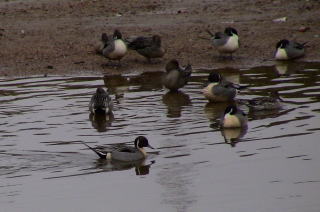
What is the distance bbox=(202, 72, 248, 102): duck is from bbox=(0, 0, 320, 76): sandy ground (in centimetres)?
306

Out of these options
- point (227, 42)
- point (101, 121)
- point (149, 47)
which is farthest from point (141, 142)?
point (227, 42)

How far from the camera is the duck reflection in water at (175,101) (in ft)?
53.8

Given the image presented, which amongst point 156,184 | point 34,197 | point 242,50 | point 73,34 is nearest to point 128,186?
point 156,184

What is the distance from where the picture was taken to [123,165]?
13.6 meters

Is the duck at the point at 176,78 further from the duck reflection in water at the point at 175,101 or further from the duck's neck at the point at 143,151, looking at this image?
the duck's neck at the point at 143,151

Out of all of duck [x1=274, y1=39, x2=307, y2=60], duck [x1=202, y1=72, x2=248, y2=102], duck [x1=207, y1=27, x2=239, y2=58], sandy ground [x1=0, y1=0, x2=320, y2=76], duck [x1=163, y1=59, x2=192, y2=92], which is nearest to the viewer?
duck [x1=202, y1=72, x2=248, y2=102]

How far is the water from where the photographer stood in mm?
11781

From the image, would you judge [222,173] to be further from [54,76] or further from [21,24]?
[21,24]

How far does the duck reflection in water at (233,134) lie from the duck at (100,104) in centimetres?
216

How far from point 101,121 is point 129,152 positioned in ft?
8.15

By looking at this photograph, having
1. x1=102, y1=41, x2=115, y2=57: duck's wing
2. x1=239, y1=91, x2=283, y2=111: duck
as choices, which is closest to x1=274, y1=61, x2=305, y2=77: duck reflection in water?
x1=239, y1=91, x2=283, y2=111: duck

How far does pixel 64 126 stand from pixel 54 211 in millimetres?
4228

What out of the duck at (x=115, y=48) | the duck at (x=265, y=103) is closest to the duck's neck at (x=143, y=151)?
the duck at (x=265, y=103)

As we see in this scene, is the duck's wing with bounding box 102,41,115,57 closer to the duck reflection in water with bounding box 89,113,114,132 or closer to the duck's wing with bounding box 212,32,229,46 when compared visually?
the duck's wing with bounding box 212,32,229,46
